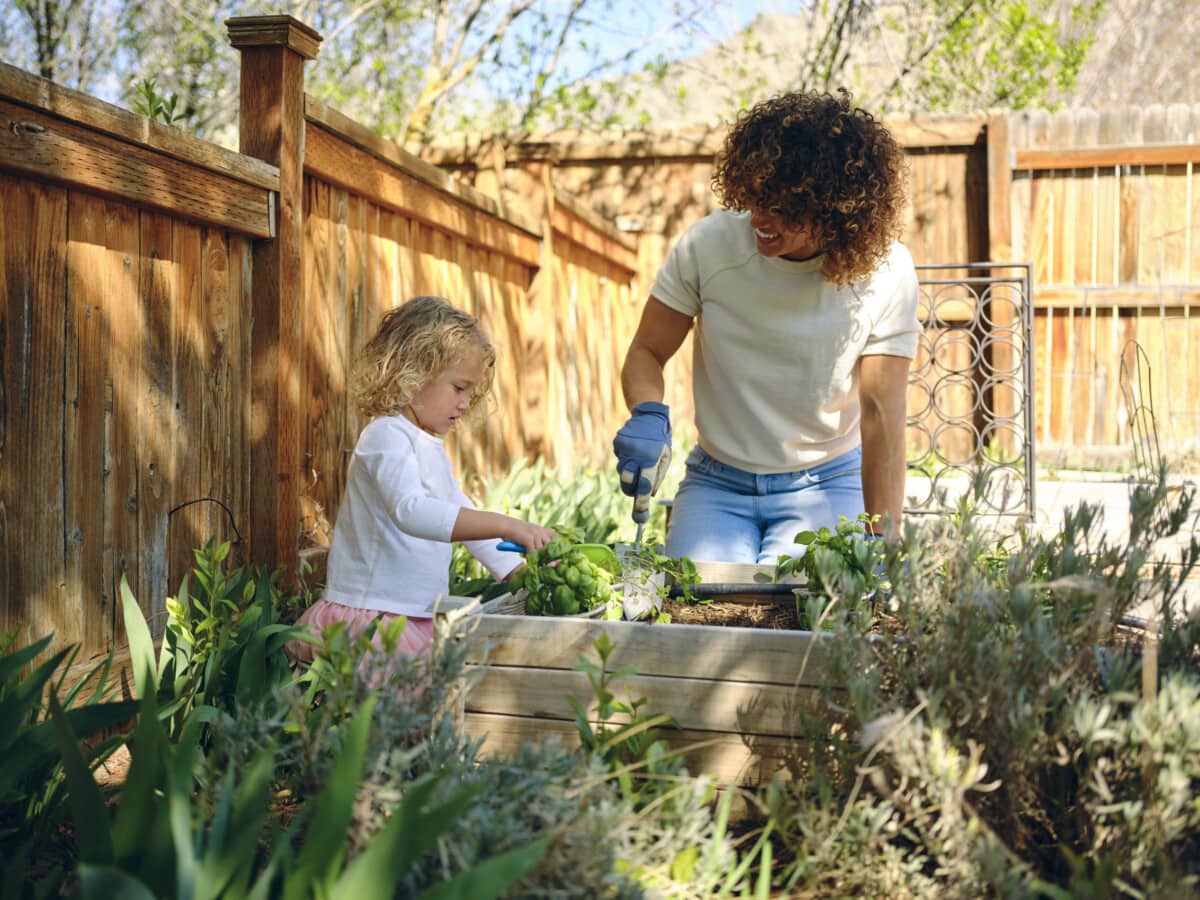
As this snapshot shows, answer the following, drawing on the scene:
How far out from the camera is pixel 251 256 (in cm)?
298

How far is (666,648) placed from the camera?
1639mm

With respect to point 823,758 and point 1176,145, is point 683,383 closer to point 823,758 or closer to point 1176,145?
point 1176,145

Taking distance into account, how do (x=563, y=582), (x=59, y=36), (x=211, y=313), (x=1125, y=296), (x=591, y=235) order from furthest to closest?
(x=59, y=36) → (x=1125, y=296) → (x=591, y=235) → (x=211, y=313) → (x=563, y=582)

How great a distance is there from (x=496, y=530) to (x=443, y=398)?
52 cm

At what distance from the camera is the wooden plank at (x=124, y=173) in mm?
2076

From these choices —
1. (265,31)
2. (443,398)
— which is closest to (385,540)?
(443,398)

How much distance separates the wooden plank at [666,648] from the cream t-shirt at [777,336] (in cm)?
130

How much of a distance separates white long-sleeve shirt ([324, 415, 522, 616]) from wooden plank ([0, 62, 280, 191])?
767 millimetres

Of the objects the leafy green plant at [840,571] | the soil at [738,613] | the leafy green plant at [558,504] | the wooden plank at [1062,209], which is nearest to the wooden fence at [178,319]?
the leafy green plant at [558,504]

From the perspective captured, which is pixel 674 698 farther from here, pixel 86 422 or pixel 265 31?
pixel 265 31

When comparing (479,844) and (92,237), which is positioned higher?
(92,237)

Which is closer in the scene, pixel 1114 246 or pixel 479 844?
pixel 479 844

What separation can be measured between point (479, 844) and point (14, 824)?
2.81 feet

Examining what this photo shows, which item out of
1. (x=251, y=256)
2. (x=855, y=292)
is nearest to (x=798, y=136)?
(x=855, y=292)
